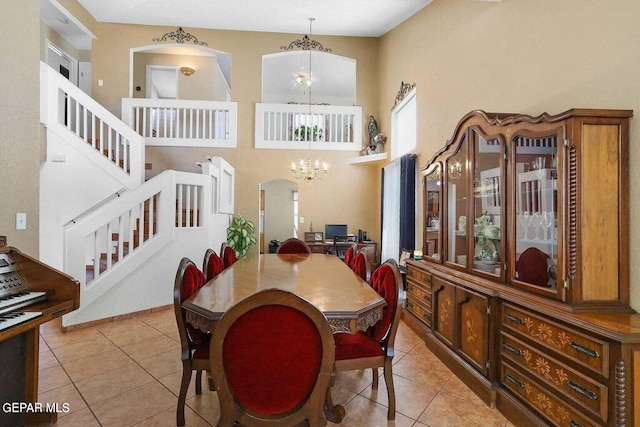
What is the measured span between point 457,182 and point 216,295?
2245mm

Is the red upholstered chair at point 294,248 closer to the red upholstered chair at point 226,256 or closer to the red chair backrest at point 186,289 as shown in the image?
the red upholstered chair at point 226,256

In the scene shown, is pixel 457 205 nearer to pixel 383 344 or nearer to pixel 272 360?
pixel 383 344

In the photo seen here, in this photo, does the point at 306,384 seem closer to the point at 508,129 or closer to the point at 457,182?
the point at 508,129

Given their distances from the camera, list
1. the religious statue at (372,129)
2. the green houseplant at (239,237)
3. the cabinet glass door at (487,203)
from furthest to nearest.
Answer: the religious statue at (372,129)
the green houseplant at (239,237)
the cabinet glass door at (487,203)

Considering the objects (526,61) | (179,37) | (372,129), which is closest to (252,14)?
(179,37)

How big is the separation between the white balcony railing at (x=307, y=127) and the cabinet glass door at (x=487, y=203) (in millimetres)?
4055

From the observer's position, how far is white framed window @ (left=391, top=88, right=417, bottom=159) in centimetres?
487

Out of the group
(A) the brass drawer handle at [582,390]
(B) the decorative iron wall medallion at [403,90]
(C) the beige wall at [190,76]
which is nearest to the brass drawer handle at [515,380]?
(A) the brass drawer handle at [582,390]

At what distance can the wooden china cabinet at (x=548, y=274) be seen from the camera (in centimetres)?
145

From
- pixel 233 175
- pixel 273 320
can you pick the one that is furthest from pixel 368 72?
pixel 273 320

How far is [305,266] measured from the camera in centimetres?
290

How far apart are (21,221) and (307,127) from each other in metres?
4.93

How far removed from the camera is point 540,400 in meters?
1.73

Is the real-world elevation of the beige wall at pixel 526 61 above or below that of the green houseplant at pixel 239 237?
above
